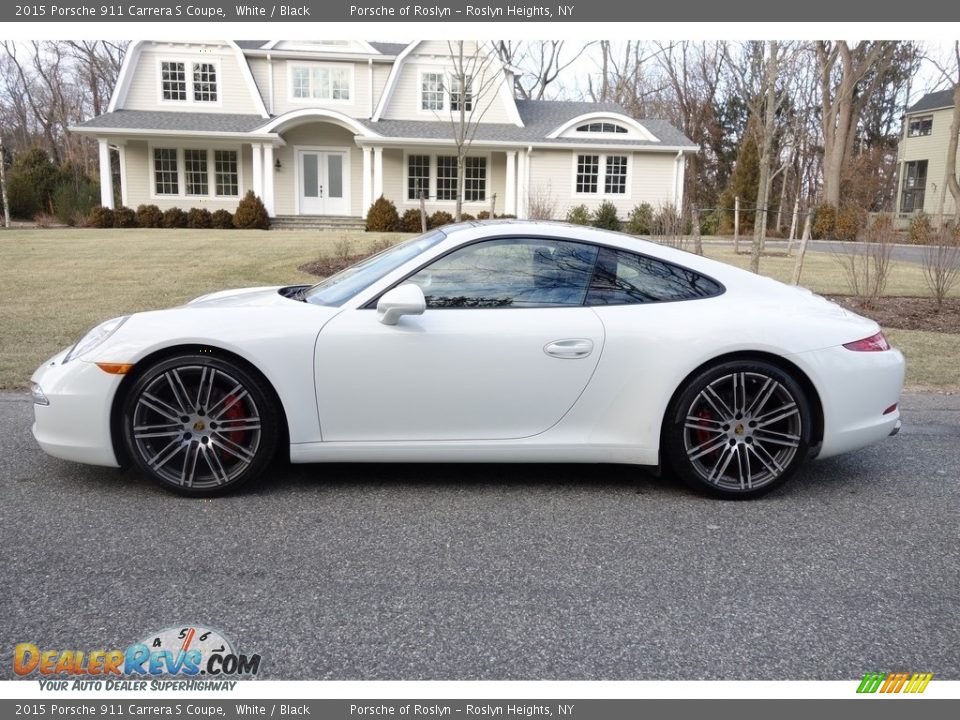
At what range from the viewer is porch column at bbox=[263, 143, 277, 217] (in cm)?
2575

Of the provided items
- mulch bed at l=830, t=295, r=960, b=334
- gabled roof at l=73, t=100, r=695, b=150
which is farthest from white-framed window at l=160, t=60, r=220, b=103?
mulch bed at l=830, t=295, r=960, b=334

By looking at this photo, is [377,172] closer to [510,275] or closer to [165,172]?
[165,172]

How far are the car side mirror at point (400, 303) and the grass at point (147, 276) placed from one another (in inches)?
166

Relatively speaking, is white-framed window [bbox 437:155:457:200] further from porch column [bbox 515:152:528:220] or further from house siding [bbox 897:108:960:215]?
house siding [bbox 897:108:960:215]

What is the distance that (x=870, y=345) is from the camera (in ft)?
13.7

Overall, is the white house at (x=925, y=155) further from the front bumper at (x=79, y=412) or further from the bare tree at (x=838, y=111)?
the front bumper at (x=79, y=412)

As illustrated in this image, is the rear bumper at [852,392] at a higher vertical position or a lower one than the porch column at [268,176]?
lower

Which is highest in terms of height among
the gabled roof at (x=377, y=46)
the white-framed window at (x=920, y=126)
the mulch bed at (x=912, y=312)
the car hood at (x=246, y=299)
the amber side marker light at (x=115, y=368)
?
the gabled roof at (x=377, y=46)

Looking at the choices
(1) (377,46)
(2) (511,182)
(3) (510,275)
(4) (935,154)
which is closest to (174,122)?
(1) (377,46)

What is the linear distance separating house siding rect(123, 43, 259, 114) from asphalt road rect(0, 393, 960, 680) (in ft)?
82.0

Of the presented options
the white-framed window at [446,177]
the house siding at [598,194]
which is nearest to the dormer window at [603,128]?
the house siding at [598,194]

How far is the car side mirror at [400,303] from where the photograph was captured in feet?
12.5

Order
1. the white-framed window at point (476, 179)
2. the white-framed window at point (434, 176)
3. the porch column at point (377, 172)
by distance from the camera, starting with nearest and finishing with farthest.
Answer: the porch column at point (377, 172) < the white-framed window at point (434, 176) < the white-framed window at point (476, 179)
